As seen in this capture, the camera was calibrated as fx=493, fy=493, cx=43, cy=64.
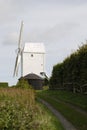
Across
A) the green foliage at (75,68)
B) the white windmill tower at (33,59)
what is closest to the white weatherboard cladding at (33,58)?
the white windmill tower at (33,59)

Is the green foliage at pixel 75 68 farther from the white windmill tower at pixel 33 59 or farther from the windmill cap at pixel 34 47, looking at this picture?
the windmill cap at pixel 34 47

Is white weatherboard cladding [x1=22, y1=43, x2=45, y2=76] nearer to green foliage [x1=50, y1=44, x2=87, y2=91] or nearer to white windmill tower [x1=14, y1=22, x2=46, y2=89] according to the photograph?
white windmill tower [x1=14, y1=22, x2=46, y2=89]

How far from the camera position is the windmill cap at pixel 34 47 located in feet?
335

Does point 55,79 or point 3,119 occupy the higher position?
point 55,79

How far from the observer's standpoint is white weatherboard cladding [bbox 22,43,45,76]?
97.0 meters

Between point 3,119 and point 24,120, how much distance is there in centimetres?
83

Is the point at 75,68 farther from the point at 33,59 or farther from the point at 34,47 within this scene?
the point at 34,47

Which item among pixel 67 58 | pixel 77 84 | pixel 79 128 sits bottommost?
pixel 79 128

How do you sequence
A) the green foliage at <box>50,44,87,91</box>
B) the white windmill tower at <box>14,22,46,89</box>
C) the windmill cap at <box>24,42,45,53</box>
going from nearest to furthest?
the green foliage at <box>50,44,87,91</box>
the white windmill tower at <box>14,22,46,89</box>
the windmill cap at <box>24,42,45,53</box>

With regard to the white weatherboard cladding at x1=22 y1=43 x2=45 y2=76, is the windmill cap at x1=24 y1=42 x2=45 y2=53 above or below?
above

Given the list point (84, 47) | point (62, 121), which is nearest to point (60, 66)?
point (84, 47)

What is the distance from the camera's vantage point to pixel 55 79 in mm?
64688

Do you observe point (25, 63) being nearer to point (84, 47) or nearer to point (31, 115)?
point (84, 47)

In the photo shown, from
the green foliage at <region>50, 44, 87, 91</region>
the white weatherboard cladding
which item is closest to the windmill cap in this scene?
the white weatherboard cladding
